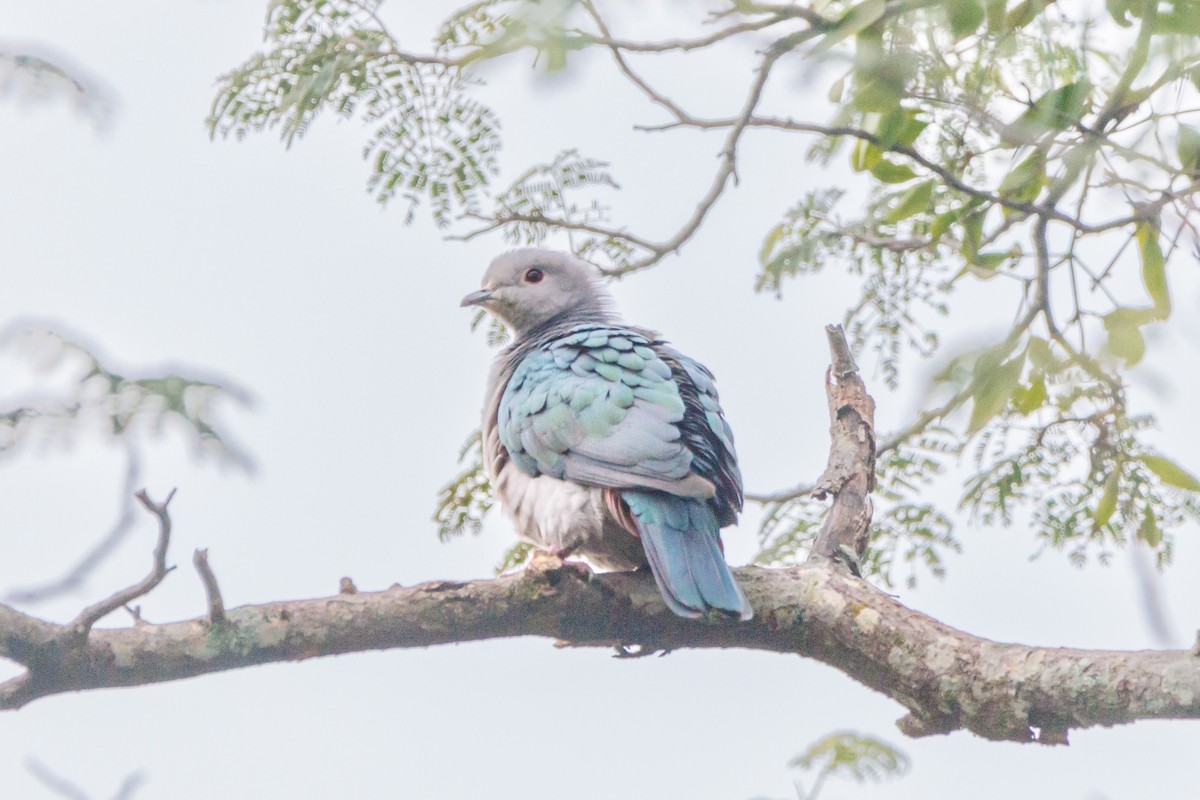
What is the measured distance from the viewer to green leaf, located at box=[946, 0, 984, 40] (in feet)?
5.13

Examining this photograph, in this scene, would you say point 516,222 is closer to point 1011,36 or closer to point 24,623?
point 24,623

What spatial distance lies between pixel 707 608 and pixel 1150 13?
2121 millimetres

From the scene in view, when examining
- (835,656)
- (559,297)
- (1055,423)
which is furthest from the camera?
(559,297)

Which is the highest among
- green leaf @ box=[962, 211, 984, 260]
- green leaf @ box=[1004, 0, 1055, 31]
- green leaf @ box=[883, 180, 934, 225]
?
green leaf @ box=[883, 180, 934, 225]

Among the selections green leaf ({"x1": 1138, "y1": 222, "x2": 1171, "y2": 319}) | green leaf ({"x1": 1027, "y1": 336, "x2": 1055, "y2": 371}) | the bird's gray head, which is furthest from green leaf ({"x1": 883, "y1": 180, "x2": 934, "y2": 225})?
the bird's gray head

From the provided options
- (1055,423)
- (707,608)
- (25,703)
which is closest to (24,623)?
(25,703)

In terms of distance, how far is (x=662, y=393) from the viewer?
13.9 ft

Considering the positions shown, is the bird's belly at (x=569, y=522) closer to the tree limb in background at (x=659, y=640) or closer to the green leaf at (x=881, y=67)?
the tree limb in background at (x=659, y=640)

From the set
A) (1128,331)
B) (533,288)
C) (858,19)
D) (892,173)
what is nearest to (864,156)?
(892,173)

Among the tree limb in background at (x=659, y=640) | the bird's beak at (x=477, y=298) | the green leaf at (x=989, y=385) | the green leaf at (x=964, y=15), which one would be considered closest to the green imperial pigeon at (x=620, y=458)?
the tree limb in background at (x=659, y=640)

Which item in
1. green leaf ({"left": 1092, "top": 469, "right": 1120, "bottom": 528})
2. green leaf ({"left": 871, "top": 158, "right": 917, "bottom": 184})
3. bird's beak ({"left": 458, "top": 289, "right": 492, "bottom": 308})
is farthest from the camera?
bird's beak ({"left": 458, "top": 289, "right": 492, "bottom": 308})

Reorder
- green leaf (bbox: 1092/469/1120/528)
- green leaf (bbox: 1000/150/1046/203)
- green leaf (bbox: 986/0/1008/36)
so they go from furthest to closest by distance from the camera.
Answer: green leaf (bbox: 1092/469/1120/528), green leaf (bbox: 1000/150/1046/203), green leaf (bbox: 986/0/1008/36)

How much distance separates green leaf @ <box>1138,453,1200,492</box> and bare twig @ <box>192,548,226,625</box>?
237 cm

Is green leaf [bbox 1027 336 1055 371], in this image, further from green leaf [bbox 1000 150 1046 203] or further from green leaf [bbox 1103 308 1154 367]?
green leaf [bbox 1000 150 1046 203]
